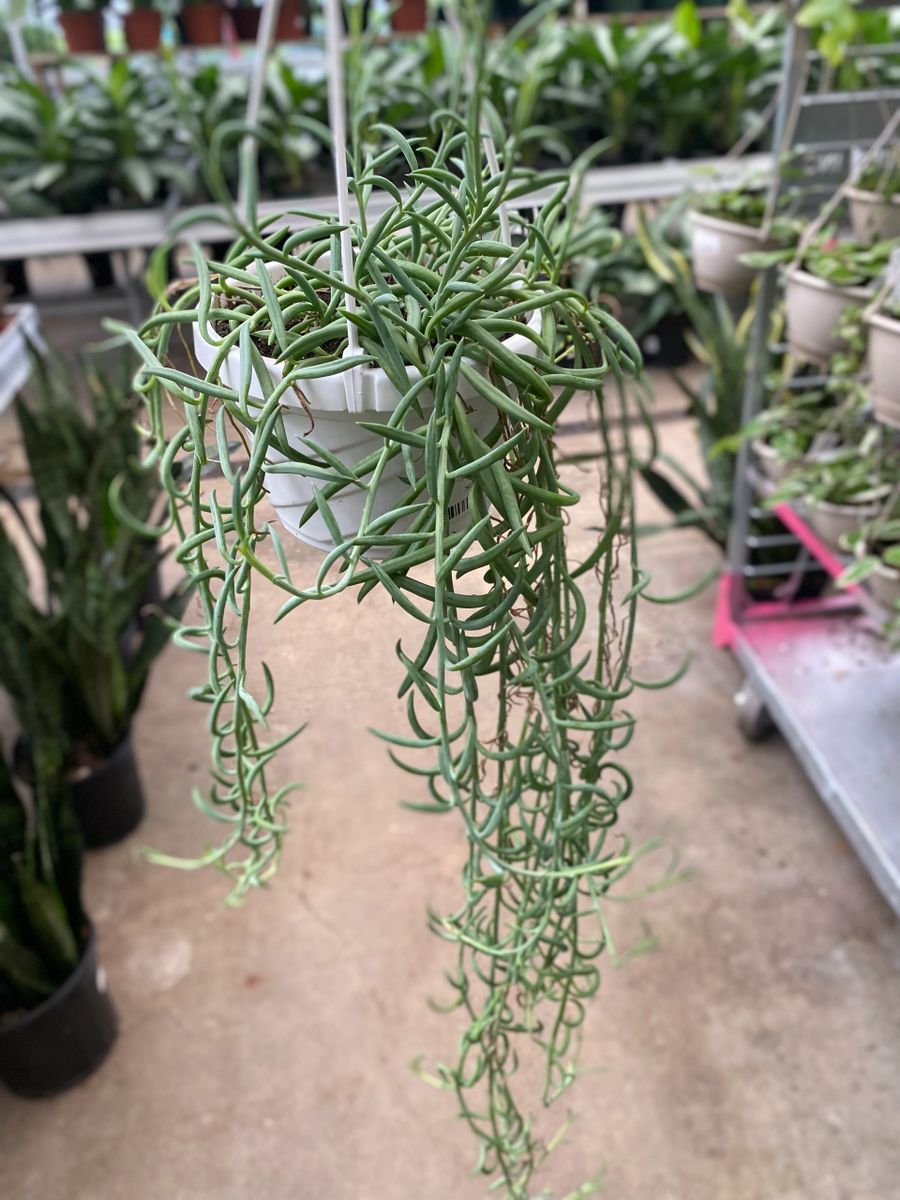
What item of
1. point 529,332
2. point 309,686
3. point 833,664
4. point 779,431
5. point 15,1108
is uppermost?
point 529,332

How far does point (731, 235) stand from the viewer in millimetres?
1448

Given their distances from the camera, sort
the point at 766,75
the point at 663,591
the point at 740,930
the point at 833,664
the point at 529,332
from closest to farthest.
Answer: the point at 529,332 < the point at 740,930 < the point at 833,664 < the point at 663,591 < the point at 766,75

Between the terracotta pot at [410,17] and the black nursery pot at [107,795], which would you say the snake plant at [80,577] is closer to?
the black nursery pot at [107,795]

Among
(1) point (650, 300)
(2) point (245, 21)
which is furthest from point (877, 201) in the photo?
(2) point (245, 21)

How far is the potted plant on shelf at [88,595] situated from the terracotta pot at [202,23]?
122 inches

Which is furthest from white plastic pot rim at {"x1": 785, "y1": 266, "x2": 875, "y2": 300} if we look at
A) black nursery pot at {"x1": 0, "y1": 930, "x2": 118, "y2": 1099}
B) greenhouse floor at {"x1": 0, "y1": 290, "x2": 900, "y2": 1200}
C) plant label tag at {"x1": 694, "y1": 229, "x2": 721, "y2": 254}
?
black nursery pot at {"x1": 0, "y1": 930, "x2": 118, "y2": 1099}

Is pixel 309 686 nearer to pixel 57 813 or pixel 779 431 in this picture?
pixel 57 813

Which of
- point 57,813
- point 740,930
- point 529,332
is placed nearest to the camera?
point 529,332

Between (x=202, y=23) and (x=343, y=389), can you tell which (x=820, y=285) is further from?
(x=202, y=23)

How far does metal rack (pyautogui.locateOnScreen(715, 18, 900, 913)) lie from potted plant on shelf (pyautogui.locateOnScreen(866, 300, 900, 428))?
329 mm

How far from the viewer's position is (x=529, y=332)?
37 centimetres

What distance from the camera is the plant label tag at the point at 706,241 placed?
148cm

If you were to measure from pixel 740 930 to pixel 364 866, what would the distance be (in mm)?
559

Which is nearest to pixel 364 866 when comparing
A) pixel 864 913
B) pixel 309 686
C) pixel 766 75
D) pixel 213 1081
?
pixel 213 1081
